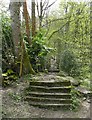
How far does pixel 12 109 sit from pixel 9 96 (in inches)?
18.1

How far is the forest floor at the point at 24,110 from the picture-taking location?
4046 millimetres

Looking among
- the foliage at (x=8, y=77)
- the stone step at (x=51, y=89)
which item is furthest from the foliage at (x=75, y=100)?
the foliage at (x=8, y=77)

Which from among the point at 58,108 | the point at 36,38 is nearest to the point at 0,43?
the point at 36,38

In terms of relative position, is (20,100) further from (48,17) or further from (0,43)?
(48,17)

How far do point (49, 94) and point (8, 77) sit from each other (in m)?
1.15

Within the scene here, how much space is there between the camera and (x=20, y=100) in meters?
4.51

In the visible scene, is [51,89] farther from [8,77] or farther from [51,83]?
[8,77]

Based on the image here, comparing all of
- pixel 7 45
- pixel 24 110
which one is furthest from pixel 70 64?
pixel 24 110

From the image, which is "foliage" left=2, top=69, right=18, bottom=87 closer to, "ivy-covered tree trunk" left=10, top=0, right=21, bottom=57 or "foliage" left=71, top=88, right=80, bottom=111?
"ivy-covered tree trunk" left=10, top=0, right=21, bottom=57

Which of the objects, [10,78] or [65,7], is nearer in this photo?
[10,78]

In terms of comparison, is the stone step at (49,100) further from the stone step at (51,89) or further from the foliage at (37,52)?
the foliage at (37,52)

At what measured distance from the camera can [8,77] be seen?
5160mm

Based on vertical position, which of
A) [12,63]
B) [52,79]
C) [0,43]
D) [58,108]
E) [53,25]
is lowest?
[58,108]

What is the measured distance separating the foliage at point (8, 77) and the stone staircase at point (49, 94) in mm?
549
